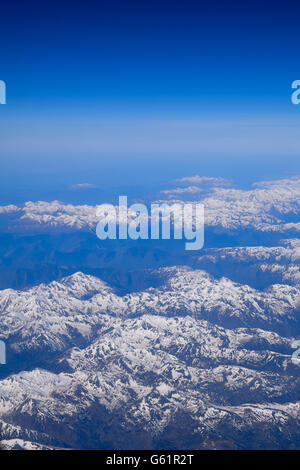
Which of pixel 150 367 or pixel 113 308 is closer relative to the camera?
pixel 150 367

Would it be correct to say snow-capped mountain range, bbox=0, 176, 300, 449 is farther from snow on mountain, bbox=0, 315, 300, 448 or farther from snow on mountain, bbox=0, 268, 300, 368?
snow on mountain, bbox=0, 268, 300, 368

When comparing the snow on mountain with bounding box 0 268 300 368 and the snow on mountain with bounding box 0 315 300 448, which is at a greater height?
the snow on mountain with bounding box 0 268 300 368

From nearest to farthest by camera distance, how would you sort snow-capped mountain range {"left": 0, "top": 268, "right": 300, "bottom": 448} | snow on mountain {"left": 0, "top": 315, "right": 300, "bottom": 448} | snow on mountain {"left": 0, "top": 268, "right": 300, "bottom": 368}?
snow on mountain {"left": 0, "top": 315, "right": 300, "bottom": 448} < snow-capped mountain range {"left": 0, "top": 268, "right": 300, "bottom": 448} < snow on mountain {"left": 0, "top": 268, "right": 300, "bottom": 368}

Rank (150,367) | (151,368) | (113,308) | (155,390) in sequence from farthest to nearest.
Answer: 1. (113,308)
2. (150,367)
3. (151,368)
4. (155,390)

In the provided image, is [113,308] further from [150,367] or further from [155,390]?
[155,390]

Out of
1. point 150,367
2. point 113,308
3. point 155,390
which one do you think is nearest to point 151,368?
point 150,367

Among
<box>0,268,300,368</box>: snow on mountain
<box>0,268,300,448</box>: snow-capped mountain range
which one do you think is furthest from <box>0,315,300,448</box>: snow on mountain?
<box>0,268,300,368</box>: snow on mountain

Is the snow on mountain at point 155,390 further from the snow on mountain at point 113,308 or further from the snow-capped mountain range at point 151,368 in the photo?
the snow on mountain at point 113,308

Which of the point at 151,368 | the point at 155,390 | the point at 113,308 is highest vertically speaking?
the point at 113,308

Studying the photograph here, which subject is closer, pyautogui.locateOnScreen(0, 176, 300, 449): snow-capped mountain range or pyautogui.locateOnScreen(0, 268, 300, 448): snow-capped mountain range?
pyautogui.locateOnScreen(0, 176, 300, 449): snow-capped mountain range

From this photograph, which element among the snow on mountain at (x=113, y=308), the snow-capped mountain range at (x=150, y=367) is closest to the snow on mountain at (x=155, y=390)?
the snow-capped mountain range at (x=150, y=367)

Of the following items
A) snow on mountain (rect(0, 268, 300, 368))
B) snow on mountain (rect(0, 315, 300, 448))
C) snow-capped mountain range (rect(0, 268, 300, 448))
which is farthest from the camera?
snow on mountain (rect(0, 268, 300, 368))

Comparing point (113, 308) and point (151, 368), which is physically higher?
point (113, 308)
